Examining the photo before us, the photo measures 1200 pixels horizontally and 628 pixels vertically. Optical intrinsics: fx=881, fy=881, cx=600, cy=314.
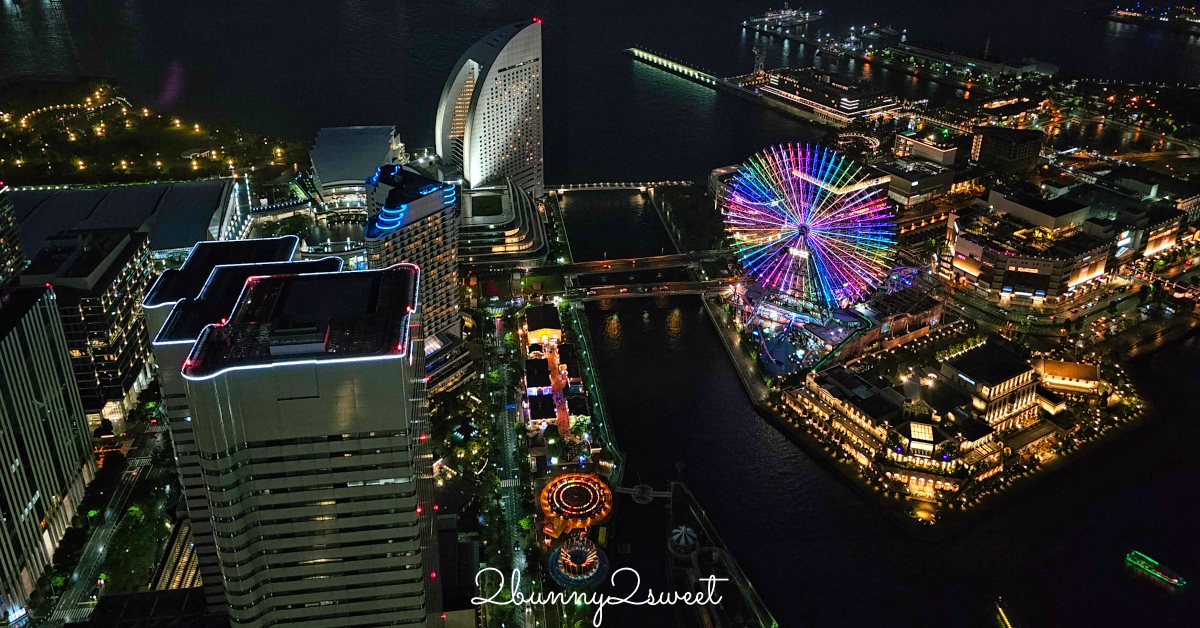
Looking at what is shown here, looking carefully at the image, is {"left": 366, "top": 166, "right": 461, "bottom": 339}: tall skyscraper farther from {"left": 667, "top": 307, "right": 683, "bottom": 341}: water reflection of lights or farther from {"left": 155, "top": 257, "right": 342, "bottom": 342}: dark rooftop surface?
{"left": 155, "top": 257, "right": 342, "bottom": 342}: dark rooftop surface

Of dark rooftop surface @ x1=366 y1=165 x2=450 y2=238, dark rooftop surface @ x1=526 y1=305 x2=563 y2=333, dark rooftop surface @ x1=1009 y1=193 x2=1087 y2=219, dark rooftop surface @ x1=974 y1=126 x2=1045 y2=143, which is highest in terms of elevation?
dark rooftop surface @ x1=366 y1=165 x2=450 y2=238

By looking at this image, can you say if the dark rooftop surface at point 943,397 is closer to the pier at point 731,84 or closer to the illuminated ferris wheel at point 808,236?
the illuminated ferris wheel at point 808,236

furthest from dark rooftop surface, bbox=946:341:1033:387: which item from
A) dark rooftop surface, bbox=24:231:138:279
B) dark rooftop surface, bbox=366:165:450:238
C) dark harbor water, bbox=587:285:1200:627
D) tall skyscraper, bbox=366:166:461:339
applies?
dark rooftop surface, bbox=24:231:138:279

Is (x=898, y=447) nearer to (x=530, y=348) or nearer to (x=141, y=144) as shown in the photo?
(x=530, y=348)

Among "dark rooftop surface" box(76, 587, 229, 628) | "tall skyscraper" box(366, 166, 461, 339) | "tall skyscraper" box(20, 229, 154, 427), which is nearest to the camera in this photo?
"dark rooftop surface" box(76, 587, 229, 628)

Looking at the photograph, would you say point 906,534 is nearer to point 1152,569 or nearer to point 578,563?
point 1152,569


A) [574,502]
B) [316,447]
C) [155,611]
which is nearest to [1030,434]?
[574,502]

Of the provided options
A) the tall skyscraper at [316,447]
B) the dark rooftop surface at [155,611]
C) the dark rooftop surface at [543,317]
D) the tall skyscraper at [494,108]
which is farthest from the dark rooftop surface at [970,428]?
A: the tall skyscraper at [494,108]

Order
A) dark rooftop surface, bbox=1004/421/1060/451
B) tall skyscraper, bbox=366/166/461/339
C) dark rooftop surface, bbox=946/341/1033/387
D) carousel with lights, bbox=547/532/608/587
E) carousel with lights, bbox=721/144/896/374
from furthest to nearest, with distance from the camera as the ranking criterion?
carousel with lights, bbox=721/144/896/374 < tall skyscraper, bbox=366/166/461/339 < dark rooftop surface, bbox=946/341/1033/387 < dark rooftop surface, bbox=1004/421/1060/451 < carousel with lights, bbox=547/532/608/587
